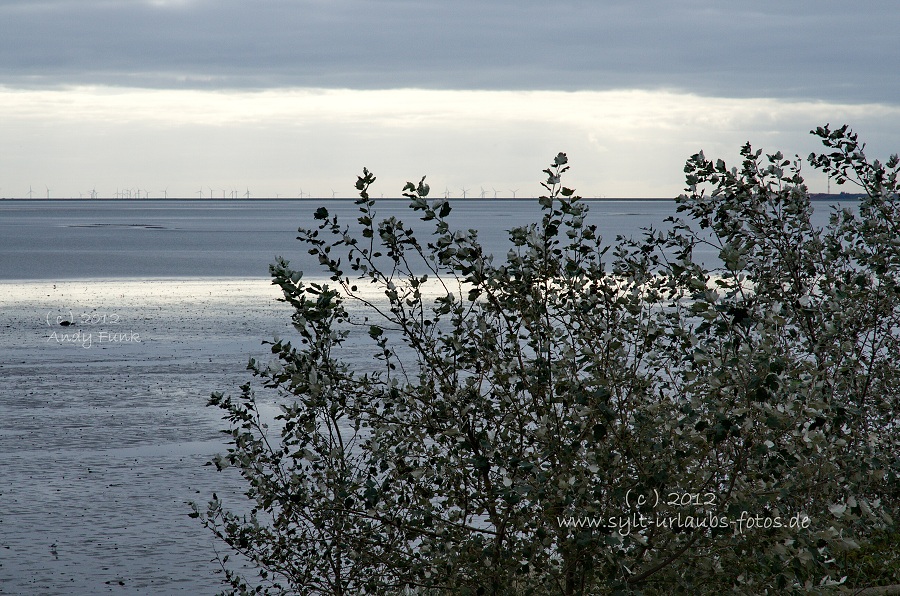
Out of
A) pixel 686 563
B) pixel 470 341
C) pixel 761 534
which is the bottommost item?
pixel 686 563

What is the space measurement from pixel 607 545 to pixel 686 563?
67 centimetres

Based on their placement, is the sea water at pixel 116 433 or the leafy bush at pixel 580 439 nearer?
the leafy bush at pixel 580 439

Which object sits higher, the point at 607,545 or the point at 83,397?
the point at 607,545

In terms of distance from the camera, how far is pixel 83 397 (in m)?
25.3

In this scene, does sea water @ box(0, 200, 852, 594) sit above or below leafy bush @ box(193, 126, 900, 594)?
below

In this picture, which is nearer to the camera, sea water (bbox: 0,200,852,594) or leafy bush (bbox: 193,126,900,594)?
leafy bush (bbox: 193,126,900,594)

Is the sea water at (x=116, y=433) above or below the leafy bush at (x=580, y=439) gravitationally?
below

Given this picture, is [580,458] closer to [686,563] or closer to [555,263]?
[686,563]

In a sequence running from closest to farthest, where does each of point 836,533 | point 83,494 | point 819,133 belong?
1. point 836,533
2. point 819,133
3. point 83,494

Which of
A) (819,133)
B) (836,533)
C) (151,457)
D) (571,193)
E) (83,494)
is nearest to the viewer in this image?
(836,533)

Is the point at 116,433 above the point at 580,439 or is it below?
below

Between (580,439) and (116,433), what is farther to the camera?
(116,433)

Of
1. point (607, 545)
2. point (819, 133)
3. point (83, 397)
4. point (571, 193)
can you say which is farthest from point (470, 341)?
point (83, 397)

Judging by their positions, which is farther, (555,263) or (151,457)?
(151,457)
